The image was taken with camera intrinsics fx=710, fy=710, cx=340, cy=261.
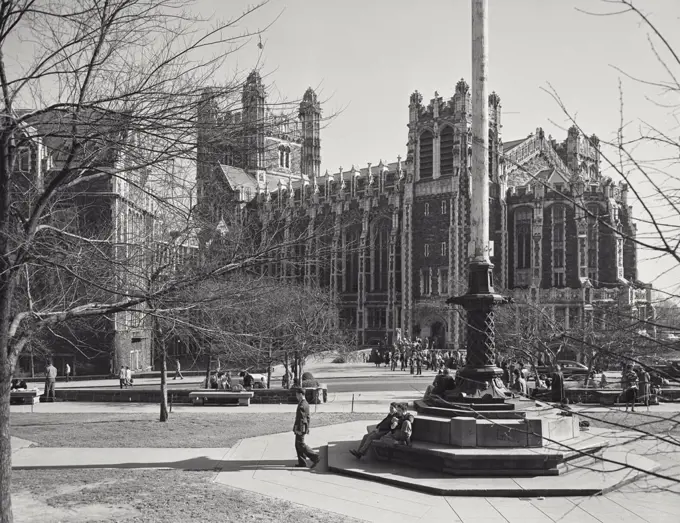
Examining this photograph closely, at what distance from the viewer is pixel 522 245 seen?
57.5 m

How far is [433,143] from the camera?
57.8 meters

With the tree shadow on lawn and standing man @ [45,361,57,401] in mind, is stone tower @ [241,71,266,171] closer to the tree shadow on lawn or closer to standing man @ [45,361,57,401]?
the tree shadow on lawn

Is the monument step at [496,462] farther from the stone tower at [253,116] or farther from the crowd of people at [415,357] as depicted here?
the crowd of people at [415,357]

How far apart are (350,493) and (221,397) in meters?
13.7

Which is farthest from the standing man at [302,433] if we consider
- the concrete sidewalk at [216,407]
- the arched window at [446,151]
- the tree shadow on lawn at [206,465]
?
the arched window at [446,151]

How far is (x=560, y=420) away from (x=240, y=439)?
6.93 meters

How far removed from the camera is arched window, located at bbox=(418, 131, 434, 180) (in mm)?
58062

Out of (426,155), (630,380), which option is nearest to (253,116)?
(630,380)

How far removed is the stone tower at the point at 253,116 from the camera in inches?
276

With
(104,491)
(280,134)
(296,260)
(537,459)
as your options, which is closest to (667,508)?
(537,459)

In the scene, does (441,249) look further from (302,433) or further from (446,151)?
(302,433)

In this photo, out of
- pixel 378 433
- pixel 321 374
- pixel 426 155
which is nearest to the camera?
pixel 378 433

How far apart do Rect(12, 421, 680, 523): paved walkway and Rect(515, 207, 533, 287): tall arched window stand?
45.1 metres

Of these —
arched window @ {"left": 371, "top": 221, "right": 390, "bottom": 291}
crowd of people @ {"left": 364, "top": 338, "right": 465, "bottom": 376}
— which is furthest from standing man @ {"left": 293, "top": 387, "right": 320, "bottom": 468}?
arched window @ {"left": 371, "top": 221, "right": 390, "bottom": 291}
